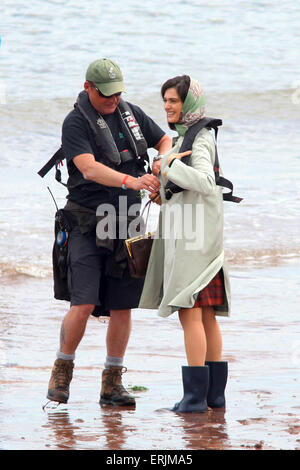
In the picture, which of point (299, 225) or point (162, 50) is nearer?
point (299, 225)

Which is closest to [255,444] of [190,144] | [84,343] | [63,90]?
[190,144]

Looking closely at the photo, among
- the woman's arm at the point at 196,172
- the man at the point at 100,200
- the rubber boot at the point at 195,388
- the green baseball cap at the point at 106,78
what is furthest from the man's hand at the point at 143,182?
the rubber boot at the point at 195,388

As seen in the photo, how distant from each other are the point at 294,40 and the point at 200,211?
23.9 meters

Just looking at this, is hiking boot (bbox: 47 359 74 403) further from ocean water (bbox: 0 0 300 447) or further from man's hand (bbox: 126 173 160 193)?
man's hand (bbox: 126 173 160 193)

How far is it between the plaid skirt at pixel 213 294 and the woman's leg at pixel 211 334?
0.07 meters

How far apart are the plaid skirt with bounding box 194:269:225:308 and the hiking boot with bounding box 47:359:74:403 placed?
80 cm

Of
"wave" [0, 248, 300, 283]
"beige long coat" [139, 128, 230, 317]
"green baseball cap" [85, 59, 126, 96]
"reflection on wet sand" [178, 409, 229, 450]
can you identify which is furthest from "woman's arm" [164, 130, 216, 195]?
"wave" [0, 248, 300, 283]

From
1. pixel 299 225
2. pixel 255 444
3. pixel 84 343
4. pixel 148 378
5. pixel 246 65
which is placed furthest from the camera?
pixel 246 65

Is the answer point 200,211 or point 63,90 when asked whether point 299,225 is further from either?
point 63,90

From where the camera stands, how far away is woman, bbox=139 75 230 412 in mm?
4395

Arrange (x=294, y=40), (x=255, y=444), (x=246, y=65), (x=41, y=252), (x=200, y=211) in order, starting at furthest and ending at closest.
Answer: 1. (x=294, y=40)
2. (x=246, y=65)
3. (x=41, y=252)
4. (x=200, y=211)
5. (x=255, y=444)

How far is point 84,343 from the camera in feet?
20.3

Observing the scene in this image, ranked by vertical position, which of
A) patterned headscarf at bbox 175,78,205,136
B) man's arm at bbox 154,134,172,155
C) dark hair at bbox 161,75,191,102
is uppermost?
dark hair at bbox 161,75,191,102

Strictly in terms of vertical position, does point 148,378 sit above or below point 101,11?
below
